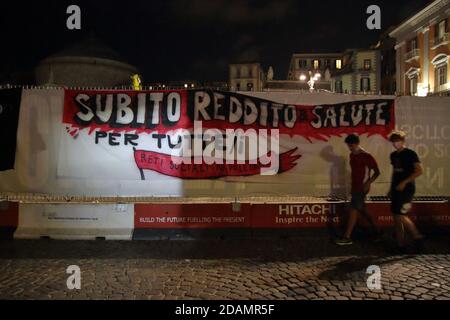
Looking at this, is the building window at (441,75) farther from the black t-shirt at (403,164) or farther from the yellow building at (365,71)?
the black t-shirt at (403,164)

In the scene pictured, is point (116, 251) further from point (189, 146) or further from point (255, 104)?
point (255, 104)

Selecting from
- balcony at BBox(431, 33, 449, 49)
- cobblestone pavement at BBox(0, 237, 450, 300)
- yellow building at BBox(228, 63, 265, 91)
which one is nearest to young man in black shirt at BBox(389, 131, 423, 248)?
cobblestone pavement at BBox(0, 237, 450, 300)

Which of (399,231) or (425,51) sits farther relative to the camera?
(425,51)

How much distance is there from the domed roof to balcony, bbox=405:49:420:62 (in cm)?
4534

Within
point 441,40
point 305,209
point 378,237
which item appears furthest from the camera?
point 441,40

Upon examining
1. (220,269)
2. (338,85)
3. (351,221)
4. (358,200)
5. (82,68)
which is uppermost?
(82,68)

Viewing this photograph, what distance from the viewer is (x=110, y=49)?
68.6 m

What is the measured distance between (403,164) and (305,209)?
76.0 inches

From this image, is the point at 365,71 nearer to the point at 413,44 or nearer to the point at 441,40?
the point at 413,44

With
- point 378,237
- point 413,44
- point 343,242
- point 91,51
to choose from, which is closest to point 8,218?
point 343,242

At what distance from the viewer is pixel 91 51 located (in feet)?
212

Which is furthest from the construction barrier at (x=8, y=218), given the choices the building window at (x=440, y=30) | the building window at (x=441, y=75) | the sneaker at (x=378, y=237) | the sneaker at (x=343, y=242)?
the building window at (x=440, y=30)

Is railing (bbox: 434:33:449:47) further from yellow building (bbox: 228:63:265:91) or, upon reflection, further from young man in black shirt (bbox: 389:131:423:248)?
yellow building (bbox: 228:63:265:91)

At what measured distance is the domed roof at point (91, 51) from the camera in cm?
6360
